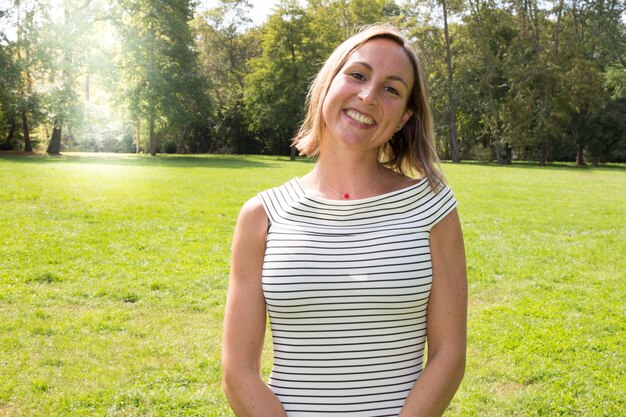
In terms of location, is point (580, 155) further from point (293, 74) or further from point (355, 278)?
point (355, 278)

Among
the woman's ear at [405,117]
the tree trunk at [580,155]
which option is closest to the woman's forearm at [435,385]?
the woman's ear at [405,117]

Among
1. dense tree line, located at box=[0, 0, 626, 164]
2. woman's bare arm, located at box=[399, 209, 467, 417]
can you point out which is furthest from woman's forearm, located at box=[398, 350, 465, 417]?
dense tree line, located at box=[0, 0, 626, 164]

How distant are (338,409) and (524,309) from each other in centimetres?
593

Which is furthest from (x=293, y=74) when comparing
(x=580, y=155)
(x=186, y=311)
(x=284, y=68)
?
(x=186, y=311)

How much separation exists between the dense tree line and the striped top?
3925 cm

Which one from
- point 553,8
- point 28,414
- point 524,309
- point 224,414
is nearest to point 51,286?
point 28,414

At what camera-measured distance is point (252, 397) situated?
80.1 inches

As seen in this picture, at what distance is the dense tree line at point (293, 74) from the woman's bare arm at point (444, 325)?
3944 centimetres

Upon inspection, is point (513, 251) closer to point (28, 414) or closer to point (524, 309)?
point (524, 309)

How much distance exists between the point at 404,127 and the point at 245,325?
39.2 inches

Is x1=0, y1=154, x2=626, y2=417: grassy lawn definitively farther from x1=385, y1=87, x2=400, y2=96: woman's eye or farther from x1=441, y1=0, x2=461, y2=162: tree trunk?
x1=441, y1=0, x2=461, y2=162: tree trunk

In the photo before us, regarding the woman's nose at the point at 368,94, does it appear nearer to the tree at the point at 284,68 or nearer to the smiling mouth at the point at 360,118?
the smiling mouth at the point at 360,118

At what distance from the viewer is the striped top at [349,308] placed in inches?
77.9

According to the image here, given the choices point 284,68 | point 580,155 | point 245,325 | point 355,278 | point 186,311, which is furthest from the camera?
point 580,155
